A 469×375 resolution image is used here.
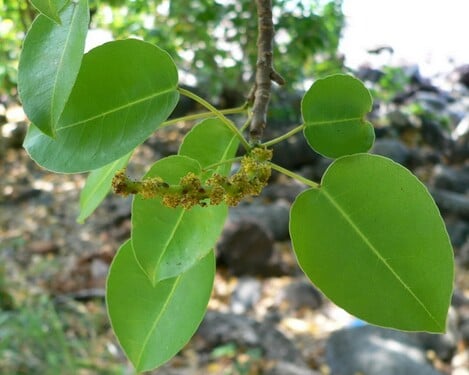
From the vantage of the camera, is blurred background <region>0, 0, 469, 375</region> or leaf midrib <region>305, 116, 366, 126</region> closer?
leaf midrib <region>305, 116, 366, 126</region>

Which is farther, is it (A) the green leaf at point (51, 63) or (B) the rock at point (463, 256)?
(B) the rock at point (463, 256)

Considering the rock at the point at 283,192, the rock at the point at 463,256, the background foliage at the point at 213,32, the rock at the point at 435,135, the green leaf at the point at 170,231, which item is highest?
the green leaf at the point at 170,231

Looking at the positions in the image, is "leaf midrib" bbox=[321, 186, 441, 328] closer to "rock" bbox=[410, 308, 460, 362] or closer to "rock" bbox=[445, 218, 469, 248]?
"rock" bbox=[410, 308, 460, 362]

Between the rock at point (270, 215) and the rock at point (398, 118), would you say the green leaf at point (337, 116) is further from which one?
the rock at point (398, 118)

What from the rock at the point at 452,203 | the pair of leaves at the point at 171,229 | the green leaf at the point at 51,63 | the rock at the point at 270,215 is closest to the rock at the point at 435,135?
the rock at the point at 452,203

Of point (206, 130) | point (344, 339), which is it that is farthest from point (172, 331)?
point (344, 339)

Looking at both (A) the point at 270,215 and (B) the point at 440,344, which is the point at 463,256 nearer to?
(B) the point at 440,344

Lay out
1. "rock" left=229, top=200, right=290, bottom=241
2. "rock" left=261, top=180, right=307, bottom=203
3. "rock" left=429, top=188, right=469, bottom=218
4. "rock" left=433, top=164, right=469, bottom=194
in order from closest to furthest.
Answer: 1. "rock" left=229, top=200, right=290, bottom=241
2. "rock" left=261, top=180, right=307, bottom=203
3. "rock" left=429, top=188, right=469, bottom=218
4. "rock" left=433, top=164, right=469, bottom=194

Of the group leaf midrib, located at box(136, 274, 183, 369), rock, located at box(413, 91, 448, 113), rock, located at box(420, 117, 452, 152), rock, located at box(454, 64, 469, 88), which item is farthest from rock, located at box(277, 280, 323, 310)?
rock, located at box(454, 64, 469, 88)

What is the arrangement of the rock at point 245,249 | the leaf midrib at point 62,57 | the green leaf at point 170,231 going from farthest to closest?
the rock at point 245,249 → the green leaf at point 170,231 → the leaf midrib at point 62,57
